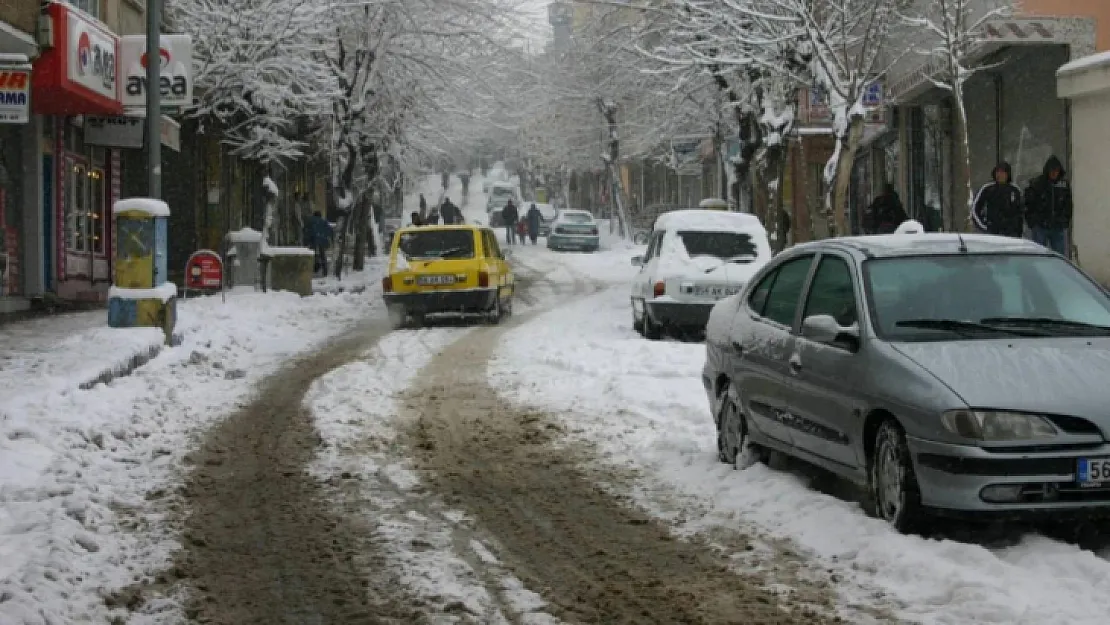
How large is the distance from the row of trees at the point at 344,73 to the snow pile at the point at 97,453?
36.4 feet

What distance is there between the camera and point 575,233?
2202 inches

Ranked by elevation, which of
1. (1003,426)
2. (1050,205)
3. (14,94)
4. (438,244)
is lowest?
(1003,426)

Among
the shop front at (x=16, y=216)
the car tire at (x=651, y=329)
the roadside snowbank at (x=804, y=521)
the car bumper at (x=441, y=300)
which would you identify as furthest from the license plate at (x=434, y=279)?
the roadside snowbank at (x=804, y=521)

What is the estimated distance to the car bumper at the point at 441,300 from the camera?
22.4m

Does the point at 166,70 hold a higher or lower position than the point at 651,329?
higher

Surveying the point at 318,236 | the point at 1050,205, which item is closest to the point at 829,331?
the point at 1050,205

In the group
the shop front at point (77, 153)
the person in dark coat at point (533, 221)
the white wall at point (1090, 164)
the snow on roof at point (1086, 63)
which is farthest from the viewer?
the person in dark coat at point (533, 221)

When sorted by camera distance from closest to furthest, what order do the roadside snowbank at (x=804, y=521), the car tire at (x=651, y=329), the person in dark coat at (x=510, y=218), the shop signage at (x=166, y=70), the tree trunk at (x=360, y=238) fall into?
1. the roadside snowbank at (x=804, y=521)
2. the car tire at (x=651, y=329)
3. the shop signage at (x=166, y=70)
4. the tree trunk at (x=360, y=238)
5. the person in dark coat at (x=510, y=218)

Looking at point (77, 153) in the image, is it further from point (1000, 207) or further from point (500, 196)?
point (500, 196)

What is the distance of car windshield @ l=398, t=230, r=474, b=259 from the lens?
22750 mm

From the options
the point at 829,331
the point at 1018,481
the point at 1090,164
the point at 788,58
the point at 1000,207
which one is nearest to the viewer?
the point at 1018,481

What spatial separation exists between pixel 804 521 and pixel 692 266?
12220 mm

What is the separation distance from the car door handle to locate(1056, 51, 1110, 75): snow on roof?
42.4ft

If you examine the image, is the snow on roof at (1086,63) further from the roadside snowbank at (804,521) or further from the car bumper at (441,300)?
the car bumper at (441,300)
